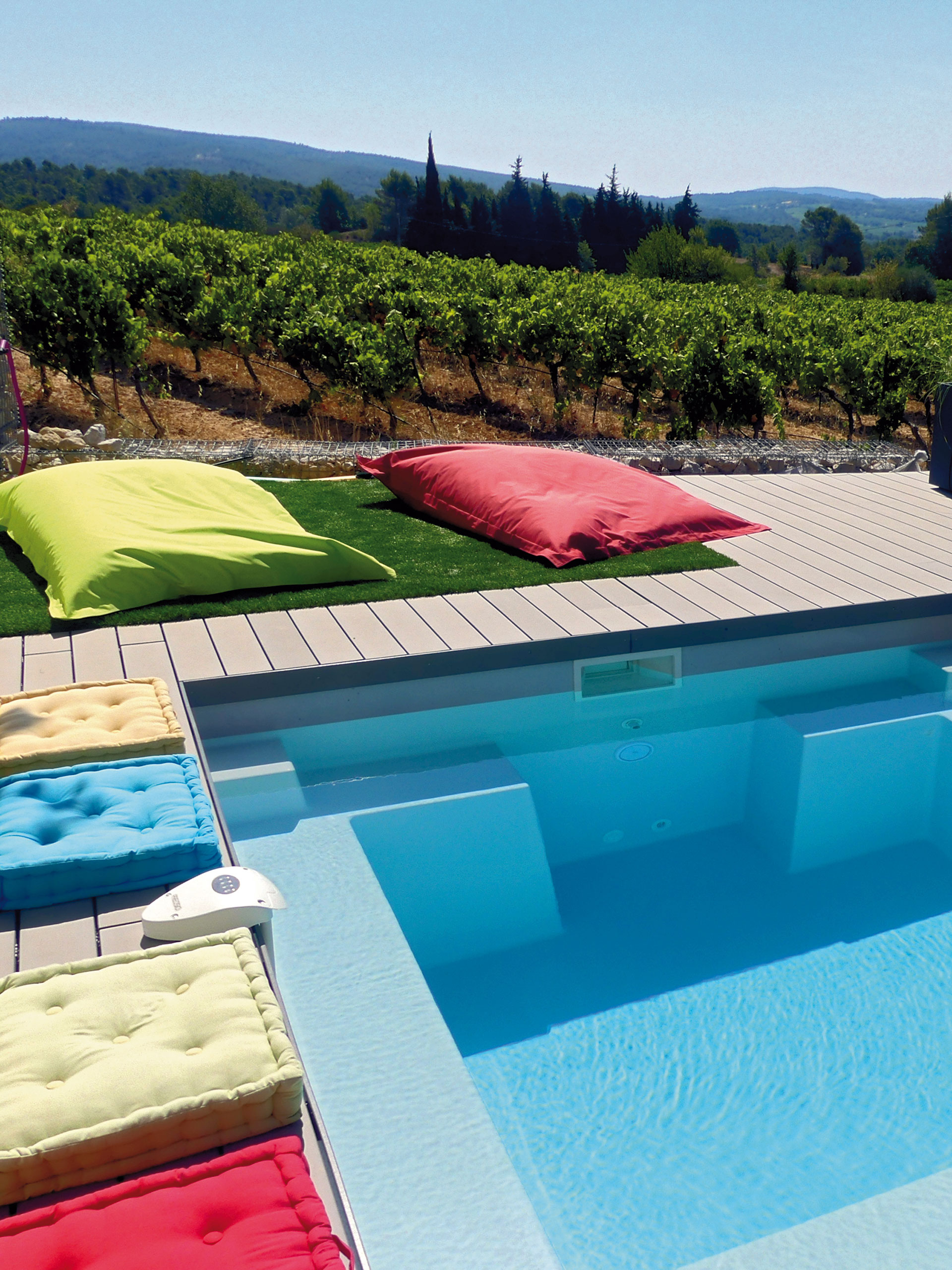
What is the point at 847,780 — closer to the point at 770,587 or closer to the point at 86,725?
the point at 770,587

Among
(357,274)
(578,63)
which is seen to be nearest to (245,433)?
(357,274)

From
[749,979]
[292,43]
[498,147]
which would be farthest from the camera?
[498,147]

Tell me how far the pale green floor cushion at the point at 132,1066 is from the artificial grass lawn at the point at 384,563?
2197 millimetres

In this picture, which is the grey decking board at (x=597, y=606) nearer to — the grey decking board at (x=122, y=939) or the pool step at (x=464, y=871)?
the pool step at (x=464, y=871)

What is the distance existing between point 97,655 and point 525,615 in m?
1.60

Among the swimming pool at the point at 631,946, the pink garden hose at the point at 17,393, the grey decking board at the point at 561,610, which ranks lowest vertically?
the swimming pool at the point at 631,946

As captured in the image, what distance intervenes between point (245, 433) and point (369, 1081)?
965 centimetres

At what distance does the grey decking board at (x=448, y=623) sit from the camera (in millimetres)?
3465

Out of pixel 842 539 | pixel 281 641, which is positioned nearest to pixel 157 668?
pixel 281 641

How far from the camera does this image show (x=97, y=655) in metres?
3.27

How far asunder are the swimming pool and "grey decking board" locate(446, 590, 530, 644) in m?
0.17

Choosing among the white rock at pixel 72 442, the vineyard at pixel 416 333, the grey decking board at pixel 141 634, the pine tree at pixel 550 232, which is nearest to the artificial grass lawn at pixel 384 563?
the grey decking board at pixel 141 634

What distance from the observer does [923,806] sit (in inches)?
129

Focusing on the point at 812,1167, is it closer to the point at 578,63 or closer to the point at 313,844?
the point at 313,844
